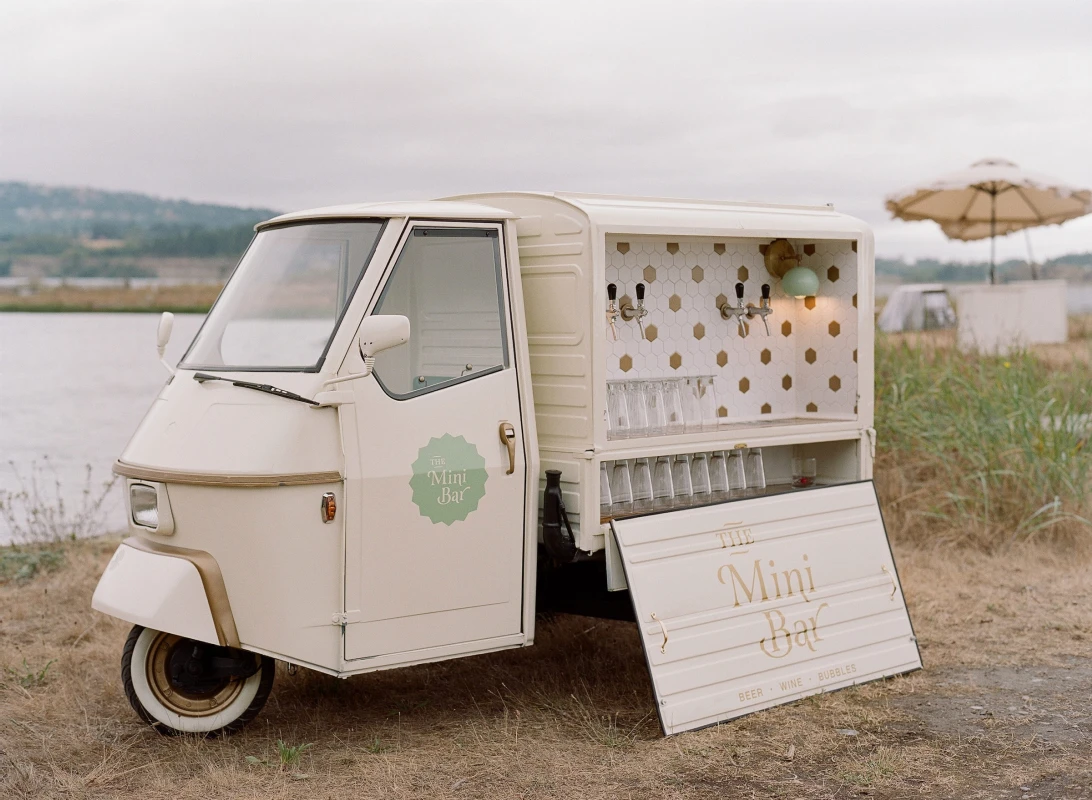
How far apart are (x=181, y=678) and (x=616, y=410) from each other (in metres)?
2.28

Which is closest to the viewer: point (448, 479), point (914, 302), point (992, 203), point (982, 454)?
point (448, 479)

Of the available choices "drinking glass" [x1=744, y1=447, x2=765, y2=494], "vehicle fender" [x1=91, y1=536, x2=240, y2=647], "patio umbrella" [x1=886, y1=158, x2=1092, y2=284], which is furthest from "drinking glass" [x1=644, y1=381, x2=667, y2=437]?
"patio umbrella" [x1=886, y1=158, x2=1092, y2=284]

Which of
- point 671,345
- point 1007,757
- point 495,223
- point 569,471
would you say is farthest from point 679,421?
point 1007,757

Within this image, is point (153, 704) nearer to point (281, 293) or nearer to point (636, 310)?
point (281, 293)

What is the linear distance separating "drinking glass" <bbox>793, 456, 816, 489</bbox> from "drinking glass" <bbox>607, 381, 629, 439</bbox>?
4.59 ft

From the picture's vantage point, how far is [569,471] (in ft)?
17.6

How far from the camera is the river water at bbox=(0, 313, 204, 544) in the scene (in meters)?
10.4

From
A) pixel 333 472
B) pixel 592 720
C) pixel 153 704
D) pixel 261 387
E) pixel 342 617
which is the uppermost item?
pixel 261 387

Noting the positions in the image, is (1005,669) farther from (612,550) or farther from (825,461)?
(612,550)

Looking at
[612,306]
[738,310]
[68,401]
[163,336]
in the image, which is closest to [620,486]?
[612,306]

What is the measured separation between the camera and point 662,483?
5.91 metres

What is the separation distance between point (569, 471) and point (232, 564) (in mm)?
1472

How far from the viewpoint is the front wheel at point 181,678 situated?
16.7 ft

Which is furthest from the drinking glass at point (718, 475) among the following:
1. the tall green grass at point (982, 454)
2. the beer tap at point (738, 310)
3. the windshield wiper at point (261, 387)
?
the tall green grass at point (982, 454)
